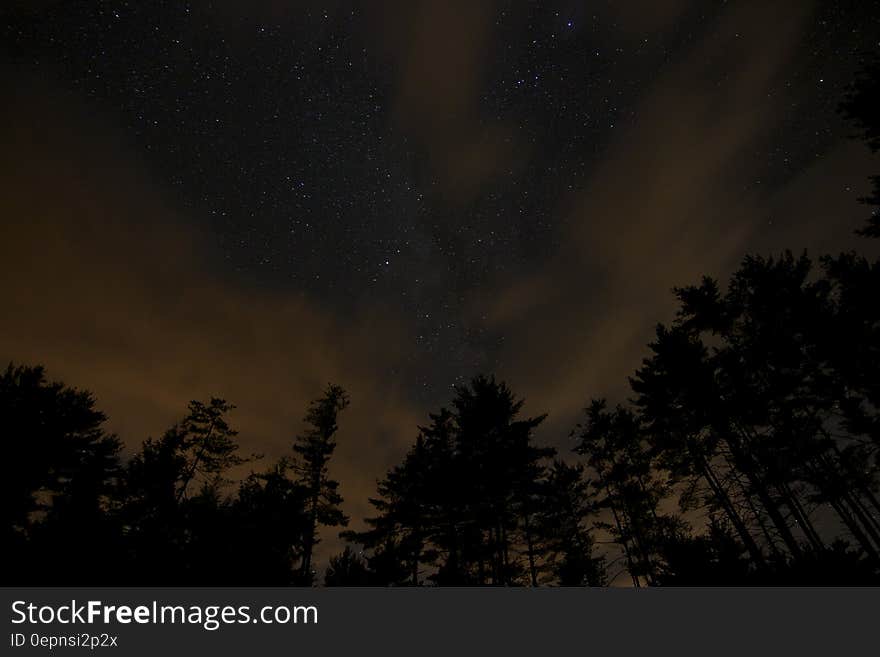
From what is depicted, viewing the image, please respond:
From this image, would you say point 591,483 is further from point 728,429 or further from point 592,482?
point 728,429

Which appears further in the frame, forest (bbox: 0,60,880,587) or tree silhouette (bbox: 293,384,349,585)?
tree silhouette (bbox: 293,384,349,585)

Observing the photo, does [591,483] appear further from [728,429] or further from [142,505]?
[142,505]

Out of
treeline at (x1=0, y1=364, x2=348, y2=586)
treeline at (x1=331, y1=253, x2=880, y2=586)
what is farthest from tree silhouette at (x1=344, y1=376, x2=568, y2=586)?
treeline at (x1=0, y1=364, x2=348, y2=586)

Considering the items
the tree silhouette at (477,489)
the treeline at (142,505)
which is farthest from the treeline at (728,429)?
the treeline at (142,505)

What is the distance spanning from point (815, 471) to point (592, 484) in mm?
11969

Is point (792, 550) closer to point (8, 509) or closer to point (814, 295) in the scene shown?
point (814, 295)

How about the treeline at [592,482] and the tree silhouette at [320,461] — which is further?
the tree silhouette at [320,461]

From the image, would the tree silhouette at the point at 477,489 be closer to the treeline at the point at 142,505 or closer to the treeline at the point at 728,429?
the treeline at the point at 728,429

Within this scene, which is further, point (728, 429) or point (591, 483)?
point (591, 483)

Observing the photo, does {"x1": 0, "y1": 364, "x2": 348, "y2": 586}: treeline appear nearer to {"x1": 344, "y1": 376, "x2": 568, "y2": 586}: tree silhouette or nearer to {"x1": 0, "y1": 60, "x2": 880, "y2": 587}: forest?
{"x1": 0, "y1": 60, "x2": 880, "y2": 587}: forest

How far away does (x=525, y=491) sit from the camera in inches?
684

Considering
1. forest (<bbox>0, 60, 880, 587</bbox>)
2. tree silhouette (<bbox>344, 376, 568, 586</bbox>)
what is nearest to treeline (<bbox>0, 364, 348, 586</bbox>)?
forest (<bbox>0, 60, 880, 587</bbox>)

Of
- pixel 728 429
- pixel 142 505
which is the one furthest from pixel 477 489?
pixel 142 505

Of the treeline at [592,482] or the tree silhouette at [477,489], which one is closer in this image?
the treeline at [592,482]
